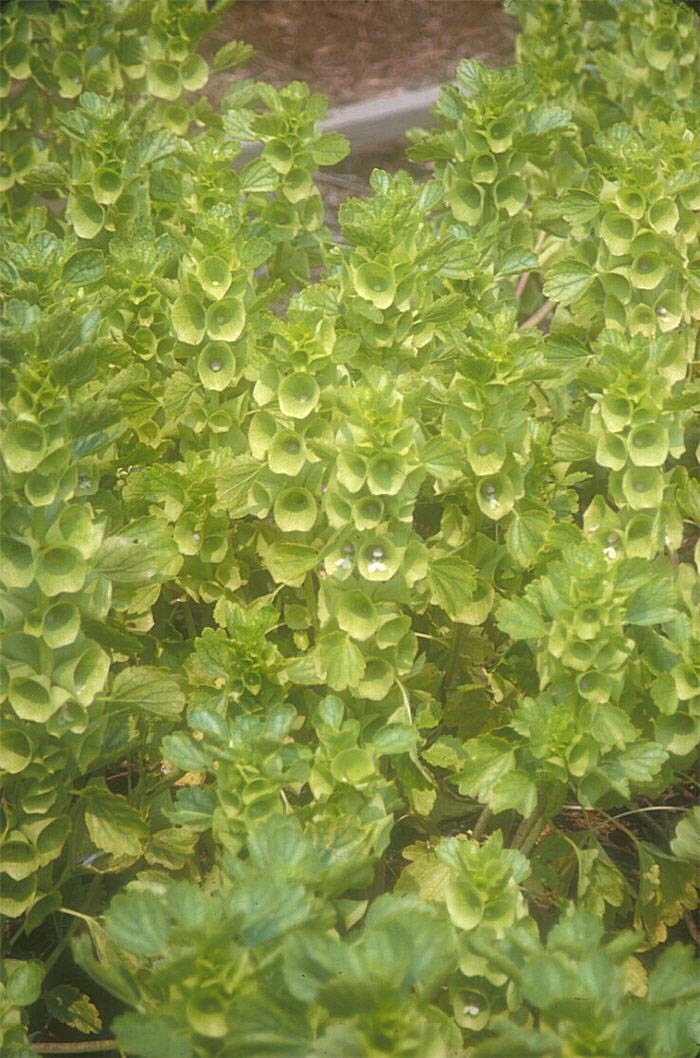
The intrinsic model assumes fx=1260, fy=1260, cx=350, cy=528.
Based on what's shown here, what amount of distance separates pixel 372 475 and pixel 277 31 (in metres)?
4.06

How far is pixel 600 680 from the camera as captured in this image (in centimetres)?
130

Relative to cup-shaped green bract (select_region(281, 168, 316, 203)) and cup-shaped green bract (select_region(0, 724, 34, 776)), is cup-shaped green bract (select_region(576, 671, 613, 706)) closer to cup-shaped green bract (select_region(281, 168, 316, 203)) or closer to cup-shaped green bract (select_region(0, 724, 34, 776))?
cup-shaped green bract (select_region(0, 724, 34, 776))

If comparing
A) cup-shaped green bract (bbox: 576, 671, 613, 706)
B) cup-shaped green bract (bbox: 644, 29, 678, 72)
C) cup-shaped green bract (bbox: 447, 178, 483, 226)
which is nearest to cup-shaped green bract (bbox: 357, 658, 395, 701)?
cup-shaped green bract (bbox: 576, 671, 613, 706)

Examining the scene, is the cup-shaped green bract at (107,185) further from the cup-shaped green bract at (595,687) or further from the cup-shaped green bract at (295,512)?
the cup-shaped green bract at (595,687)

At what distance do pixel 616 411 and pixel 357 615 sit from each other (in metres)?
0.40

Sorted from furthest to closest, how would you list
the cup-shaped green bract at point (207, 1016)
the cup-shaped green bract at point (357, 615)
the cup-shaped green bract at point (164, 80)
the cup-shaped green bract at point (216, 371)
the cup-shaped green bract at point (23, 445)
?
the cup-shaped green bract at point (164, 80) → the cup-shaped green bract at point (216, 371) → the cup-shaped green bract at point (357, 615) → the cup-shaped green bract at point (23, 445) → the cup-shaped green bract at point (207, 1016)

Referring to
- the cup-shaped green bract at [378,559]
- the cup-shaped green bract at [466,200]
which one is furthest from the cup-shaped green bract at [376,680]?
the cup-shaped green bract at [466,200]

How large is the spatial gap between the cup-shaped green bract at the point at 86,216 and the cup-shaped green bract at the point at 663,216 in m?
0.80

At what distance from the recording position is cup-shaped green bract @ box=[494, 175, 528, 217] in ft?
6.08

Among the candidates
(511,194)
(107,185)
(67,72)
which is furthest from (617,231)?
(67,72)

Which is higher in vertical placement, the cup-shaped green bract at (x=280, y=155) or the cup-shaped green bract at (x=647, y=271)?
the cup-shaped green bract at (x=280, y=155)

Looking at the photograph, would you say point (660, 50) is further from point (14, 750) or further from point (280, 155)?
point (14, 750)

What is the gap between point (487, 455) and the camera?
4.75 ft

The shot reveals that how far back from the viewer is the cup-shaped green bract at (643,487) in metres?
1.48
